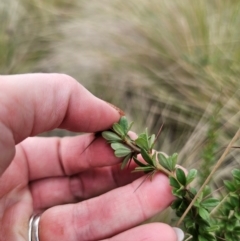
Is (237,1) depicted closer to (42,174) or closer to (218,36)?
(218,36)

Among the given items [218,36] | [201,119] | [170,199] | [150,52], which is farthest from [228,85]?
[170,199]

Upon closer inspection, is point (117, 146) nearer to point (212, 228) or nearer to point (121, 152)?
point (121, 152)

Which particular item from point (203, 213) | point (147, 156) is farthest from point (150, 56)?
point (203, 213)

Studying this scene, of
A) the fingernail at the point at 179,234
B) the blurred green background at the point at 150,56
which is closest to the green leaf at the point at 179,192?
the fingernail at the point at 179,234

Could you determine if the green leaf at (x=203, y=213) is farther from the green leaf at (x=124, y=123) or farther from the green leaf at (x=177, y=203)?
the green leaf at (x=124, y=123)

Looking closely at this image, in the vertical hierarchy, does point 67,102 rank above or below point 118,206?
above

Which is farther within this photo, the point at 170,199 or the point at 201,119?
the point at 201,119
